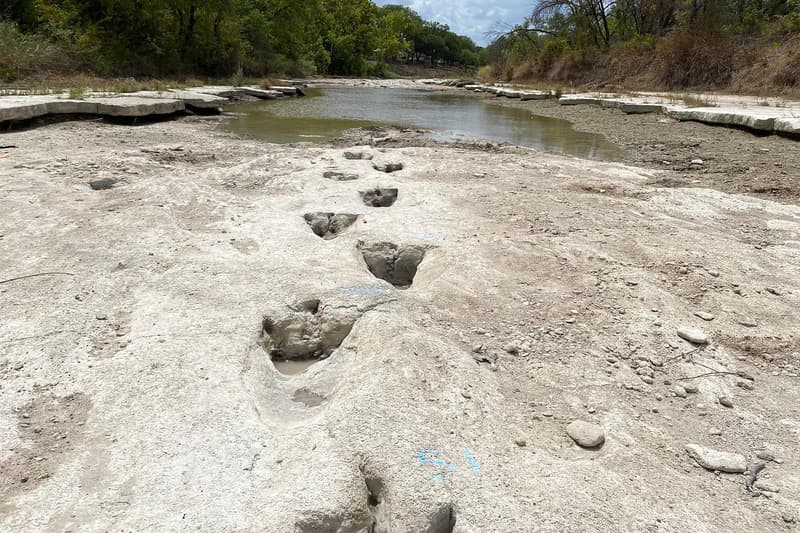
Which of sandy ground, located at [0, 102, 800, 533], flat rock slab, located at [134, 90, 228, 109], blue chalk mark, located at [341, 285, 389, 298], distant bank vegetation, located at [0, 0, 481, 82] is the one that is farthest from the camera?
distant bank vegetation, located at [0, 0, 481, 82]

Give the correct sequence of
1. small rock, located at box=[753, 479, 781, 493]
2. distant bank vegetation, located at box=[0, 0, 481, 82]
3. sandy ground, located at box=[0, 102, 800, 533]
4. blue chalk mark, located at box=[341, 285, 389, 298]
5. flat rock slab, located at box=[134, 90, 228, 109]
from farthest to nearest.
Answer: distant bank vegetation, located at box=[0, 0, 481, 82], flat rock slab, located at box=[134, 90, 228, 109], blue chalk mark, located at box=[341, 285, 389, 298], small rock, located at box=[753, 479, 781, 493], sandy ground, located at box=[0, 102, 800, 533]

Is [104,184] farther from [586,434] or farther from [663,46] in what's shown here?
[663,46]

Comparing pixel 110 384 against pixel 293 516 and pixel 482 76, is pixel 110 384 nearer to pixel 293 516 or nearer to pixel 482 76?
pixel 293 516

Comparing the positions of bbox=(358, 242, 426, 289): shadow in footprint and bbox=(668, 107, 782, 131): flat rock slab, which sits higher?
bbox=(668, 107, 782, 131): flat rock slab

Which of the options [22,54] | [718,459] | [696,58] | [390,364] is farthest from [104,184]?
[696,58]

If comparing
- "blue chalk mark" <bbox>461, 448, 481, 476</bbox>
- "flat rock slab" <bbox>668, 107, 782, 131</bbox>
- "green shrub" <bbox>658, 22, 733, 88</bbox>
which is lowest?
"blue chalk mark" <bbox>461, 448, 481, 476</bbox>

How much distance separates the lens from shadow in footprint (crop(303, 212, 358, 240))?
4052 mm

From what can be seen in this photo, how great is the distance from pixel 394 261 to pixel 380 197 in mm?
1410

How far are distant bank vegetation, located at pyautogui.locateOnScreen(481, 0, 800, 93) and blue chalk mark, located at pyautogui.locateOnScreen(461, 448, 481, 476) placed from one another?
1451 cm

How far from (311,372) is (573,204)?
10.7 feet

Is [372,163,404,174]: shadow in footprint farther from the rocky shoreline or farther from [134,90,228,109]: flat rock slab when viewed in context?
[134,90,228,109]: flat rock slab

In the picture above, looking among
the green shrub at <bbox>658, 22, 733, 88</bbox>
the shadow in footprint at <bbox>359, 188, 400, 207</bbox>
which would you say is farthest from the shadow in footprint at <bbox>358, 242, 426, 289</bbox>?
the green shrub at <bbox>658, 22, 733, 88</bbox>

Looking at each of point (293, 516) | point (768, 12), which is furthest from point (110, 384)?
point (768, 12)

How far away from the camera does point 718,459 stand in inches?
74.4
